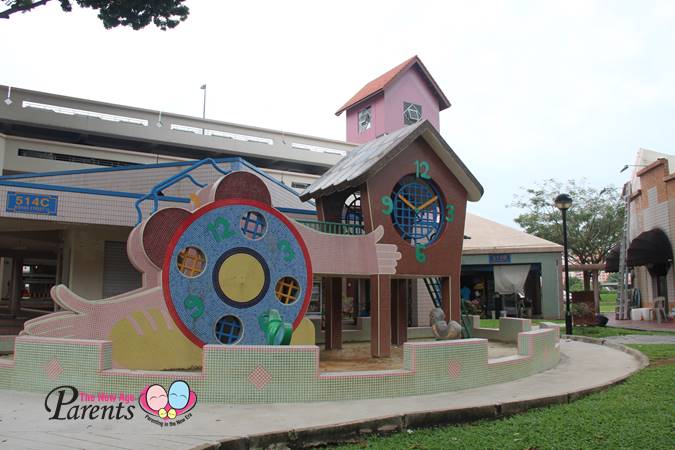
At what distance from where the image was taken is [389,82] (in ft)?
121

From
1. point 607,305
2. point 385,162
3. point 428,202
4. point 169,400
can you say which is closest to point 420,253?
point 428,202

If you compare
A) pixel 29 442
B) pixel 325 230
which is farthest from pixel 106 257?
pixel 29 442

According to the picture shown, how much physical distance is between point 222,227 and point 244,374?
341 centimetres

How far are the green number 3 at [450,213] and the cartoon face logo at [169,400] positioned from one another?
342 inches

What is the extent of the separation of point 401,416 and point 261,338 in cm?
434

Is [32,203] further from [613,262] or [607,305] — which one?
[607,305]

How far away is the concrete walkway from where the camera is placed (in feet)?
20.9

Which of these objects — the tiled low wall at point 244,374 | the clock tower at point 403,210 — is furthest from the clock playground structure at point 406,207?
the tiled low wall at point 244,374

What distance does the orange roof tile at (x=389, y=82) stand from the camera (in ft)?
122

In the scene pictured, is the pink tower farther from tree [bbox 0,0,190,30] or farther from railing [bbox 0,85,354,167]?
tree [bbox 0,0,190,30]

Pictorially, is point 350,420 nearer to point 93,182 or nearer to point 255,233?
point 255,233

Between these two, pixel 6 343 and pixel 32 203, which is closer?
pixel 6 343

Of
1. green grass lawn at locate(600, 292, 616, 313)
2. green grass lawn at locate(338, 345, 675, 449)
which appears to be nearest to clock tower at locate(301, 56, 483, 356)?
green grass lawn at locate(338, 345, 675, 449)

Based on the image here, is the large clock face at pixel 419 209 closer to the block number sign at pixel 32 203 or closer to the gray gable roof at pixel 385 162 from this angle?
the gray gable roof at pixel 385 162
